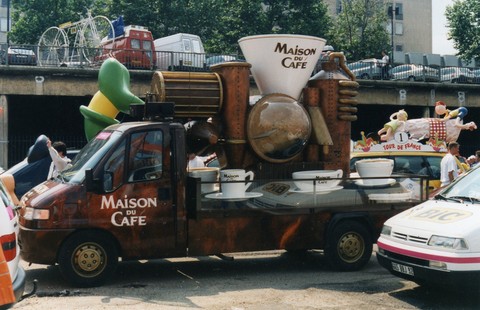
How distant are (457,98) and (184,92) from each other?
2910cm

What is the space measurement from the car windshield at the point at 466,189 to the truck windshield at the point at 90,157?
4.48 meters

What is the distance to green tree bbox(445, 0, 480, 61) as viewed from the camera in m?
46.6

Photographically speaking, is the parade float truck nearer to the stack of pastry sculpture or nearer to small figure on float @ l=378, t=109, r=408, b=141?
the stack of pastry sculpture

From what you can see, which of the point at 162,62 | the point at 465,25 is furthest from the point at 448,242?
the point at 465,25

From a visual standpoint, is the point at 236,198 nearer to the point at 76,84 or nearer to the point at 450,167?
the point at 450,167

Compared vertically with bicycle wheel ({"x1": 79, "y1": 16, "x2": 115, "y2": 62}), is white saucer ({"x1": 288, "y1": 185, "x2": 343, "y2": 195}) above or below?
below

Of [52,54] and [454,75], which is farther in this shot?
[454,75]

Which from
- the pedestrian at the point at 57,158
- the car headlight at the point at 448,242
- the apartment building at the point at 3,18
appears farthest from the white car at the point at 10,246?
the apartment building at the point at 3,18

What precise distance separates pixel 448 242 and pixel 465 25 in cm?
4399

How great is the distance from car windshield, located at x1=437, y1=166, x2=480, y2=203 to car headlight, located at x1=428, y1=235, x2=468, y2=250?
862 millimetres

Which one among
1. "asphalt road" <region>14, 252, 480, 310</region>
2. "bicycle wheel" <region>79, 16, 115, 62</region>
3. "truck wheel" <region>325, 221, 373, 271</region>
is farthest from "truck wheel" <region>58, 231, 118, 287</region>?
"bicycle wheel" <region>79, 16, 115, 62</region>

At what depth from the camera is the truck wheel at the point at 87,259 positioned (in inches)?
316

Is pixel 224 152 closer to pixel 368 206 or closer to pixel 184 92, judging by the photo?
pixel 184 92

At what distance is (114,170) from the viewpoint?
826 centimetres
